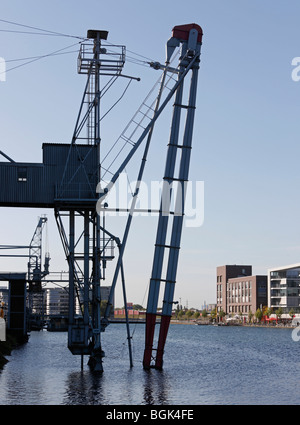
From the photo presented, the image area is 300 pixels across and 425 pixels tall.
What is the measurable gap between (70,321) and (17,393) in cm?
1089

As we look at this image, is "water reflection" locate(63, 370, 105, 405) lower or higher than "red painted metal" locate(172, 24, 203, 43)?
lower

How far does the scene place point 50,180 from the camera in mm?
51750

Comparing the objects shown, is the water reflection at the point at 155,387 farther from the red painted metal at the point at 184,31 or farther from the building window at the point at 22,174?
the red painted metal at the point at 184,31

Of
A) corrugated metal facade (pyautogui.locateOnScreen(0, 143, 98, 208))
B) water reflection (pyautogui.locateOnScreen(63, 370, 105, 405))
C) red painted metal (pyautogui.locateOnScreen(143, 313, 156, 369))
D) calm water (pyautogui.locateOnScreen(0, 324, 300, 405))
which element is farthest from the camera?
red painted metal (pyautogui.locateOnScreen(143, 313, 156, 369))

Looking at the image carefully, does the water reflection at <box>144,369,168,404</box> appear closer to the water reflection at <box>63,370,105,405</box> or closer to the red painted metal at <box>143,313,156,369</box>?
the red painted metal at <box>143,313,156,369</box>

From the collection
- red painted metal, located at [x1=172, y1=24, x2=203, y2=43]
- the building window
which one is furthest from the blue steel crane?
the building window

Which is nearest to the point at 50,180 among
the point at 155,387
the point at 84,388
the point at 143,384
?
the point at 84,388

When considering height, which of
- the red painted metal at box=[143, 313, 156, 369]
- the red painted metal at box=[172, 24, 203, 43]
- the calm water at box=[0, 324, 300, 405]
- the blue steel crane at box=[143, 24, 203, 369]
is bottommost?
the calm water at box=[0, 324, 300, 405]

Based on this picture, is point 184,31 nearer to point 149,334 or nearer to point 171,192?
point 171,192

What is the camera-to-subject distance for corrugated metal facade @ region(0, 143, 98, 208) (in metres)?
51.2

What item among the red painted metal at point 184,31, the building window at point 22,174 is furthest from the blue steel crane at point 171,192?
the building window at point 22,174

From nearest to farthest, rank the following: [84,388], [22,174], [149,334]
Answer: [84,388] < [22,174] < [149,334]

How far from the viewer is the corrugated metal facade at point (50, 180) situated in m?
51.2

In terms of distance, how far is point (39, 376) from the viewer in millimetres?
52875
